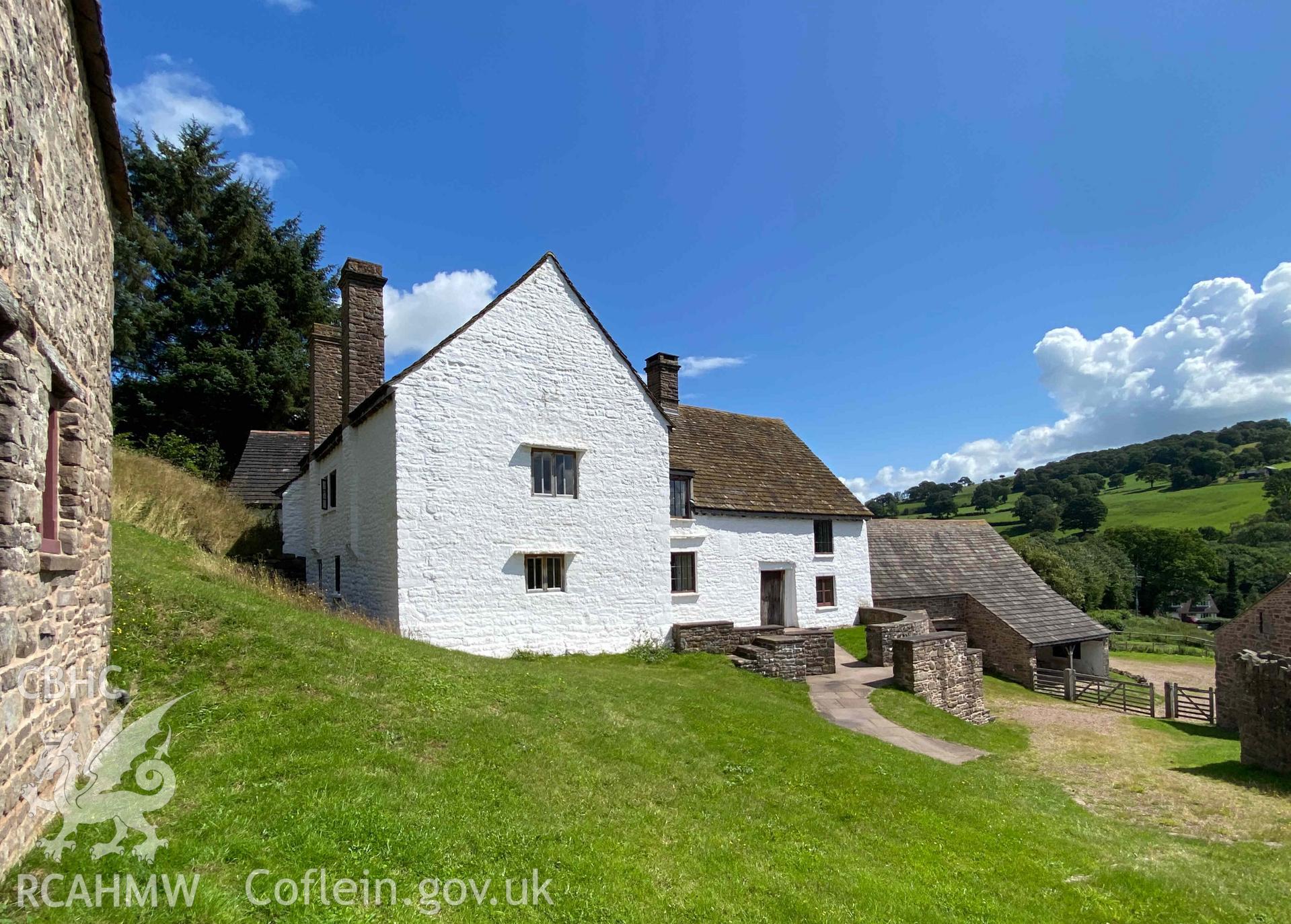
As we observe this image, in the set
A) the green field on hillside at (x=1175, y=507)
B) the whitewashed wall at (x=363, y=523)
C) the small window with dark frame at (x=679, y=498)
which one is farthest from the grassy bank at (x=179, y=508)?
the green field on hillside at (x=1175, y=507)

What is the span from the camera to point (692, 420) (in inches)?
952

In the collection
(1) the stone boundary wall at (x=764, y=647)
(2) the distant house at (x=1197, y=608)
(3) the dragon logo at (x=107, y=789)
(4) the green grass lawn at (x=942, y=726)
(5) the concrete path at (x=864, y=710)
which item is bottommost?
(2) the distant house at (x=1197, y=608)

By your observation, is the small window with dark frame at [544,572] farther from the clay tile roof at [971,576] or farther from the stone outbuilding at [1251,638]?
the stone outbuilding at [1251,638]

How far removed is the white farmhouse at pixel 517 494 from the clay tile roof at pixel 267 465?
19.6 feet

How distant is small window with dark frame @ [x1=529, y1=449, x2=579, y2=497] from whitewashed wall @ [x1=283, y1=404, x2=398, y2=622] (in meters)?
3.43

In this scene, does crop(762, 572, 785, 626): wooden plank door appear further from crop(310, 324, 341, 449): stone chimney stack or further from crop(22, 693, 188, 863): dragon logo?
crop(22, 693, 188, 863): dragon logo

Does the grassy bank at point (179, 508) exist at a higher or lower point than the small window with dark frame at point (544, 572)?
higher

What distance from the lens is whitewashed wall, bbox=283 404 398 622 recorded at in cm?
1492

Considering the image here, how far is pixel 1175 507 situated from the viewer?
8800 cm

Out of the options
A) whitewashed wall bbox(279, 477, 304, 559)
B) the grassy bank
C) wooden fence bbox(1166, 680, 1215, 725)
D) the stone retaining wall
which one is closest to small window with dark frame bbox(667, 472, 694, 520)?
the stone retaining wall

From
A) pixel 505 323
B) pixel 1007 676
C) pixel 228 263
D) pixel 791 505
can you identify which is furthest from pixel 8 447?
pixel 228 263

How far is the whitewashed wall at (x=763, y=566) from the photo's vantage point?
2028 centimetres

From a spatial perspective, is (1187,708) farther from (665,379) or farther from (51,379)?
(51,379)

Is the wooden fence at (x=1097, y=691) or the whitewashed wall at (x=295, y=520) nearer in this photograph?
the wooden fence at (x=1097, y=691)
